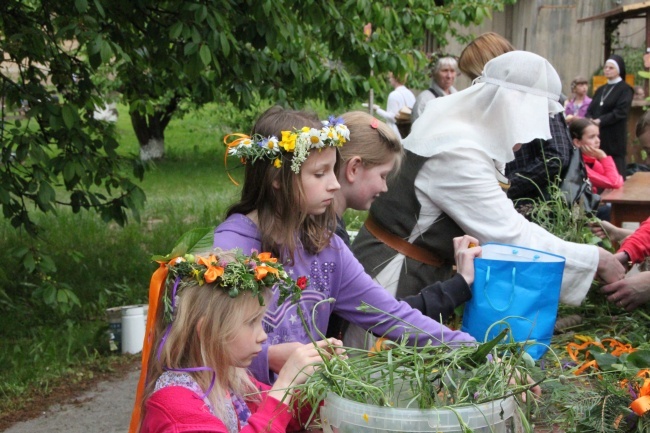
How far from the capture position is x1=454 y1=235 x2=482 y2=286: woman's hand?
9.52 feet

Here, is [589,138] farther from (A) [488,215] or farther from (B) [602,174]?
(A) [488,215]

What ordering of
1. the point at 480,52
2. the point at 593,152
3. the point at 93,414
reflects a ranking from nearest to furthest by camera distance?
1. the point at 480,52
2. the point at 93,414
3. the point at 593,152

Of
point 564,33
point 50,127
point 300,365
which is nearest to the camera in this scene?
point 300,365

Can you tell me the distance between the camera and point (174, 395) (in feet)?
6.84

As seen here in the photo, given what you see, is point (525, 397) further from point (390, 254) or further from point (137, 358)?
point (137, 358)

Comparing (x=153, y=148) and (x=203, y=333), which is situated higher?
(x=203, y=333)

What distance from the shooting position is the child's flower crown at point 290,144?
258 centimetres

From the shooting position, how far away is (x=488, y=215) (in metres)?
3.18

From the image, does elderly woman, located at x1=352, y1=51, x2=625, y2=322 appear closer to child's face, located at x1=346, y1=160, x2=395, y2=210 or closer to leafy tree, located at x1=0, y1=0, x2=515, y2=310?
child's face, located at x1=346, y1=160, x2=395, y2=210

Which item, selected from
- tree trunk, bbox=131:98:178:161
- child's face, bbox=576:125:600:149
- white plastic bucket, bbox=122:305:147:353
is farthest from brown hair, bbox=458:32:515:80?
tree trunk, bbox=131:98:178:161

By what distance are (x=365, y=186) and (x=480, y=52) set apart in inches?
56.8

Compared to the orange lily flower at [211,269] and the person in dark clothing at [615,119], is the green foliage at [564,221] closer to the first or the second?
the orange lily flower at [211,269]

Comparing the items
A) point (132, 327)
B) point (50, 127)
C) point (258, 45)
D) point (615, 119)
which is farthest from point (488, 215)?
point (615, 119)

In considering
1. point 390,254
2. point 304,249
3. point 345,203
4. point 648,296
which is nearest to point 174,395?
point 304,249
